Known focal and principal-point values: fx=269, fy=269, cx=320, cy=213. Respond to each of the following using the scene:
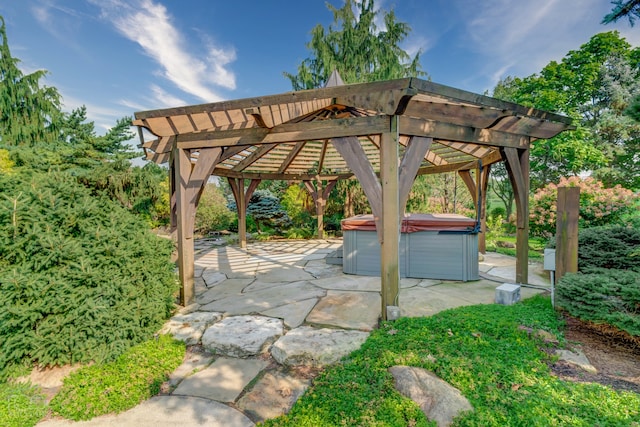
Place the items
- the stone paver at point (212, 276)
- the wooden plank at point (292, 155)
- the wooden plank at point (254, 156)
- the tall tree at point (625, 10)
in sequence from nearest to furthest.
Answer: the tall tree at point (625, 10), the stone paver at point (212, 276), the wooden plank at point (254, 156), the wooden plank at point (292, 155)

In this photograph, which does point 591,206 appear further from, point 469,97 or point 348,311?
point 348,311

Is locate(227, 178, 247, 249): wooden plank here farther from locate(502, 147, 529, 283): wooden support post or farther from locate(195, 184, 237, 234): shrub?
locate(502, 147, 529, 283): wooden support post

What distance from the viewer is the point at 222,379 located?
2.26 metres

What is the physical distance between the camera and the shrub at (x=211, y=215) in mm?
11750

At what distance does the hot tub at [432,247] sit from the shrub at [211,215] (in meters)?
8.57

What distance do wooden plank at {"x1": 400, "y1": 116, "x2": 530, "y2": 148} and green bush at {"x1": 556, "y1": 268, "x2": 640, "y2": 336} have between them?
77.8 inches

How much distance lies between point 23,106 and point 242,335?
1490 centimetres

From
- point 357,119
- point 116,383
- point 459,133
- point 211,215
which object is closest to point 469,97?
point 459,133

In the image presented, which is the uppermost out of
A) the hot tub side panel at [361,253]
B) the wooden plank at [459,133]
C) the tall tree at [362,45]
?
the tall tree at [362,45]

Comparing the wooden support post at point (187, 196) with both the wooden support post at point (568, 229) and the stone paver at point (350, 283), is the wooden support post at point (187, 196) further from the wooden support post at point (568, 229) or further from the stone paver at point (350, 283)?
the wooden support post at point (568, 229)

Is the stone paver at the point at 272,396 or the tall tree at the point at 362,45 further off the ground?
the tall tree at the point at 362,45

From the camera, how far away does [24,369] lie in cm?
220

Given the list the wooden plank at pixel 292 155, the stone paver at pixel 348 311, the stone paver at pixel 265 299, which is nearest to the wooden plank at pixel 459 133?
the stone paver at pixel 348 311

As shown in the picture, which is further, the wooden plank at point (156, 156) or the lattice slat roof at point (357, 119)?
the wooden plank at point (156, 156)
